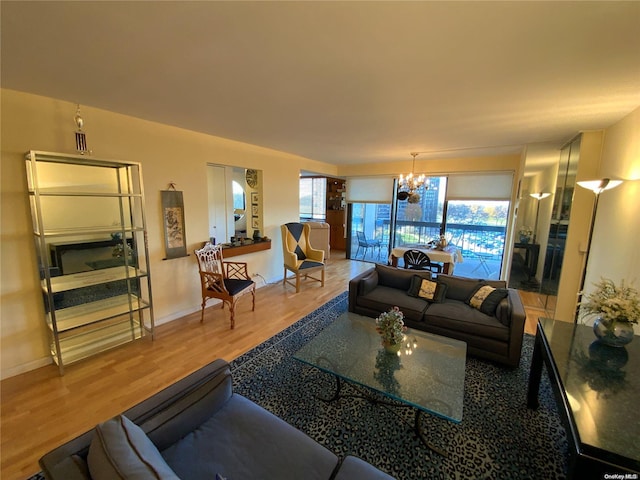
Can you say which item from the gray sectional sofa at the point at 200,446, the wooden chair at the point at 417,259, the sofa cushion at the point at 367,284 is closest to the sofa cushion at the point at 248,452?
the gray sectional sofa at the point at 200,446

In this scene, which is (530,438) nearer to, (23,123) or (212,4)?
(212,4)

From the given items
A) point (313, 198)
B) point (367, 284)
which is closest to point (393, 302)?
point (367, 284)

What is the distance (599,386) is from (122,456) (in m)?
2.14

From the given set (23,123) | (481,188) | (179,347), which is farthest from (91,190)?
(481,188)

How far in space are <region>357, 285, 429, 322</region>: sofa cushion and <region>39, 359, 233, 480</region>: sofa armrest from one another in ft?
6.74

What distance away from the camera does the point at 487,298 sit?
2.82 meters

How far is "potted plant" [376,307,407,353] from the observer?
6.66ft

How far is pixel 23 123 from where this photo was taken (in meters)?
2.22

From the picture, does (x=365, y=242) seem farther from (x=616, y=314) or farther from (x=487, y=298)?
(x=616, y=314)

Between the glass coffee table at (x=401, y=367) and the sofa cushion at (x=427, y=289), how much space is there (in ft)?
2.75

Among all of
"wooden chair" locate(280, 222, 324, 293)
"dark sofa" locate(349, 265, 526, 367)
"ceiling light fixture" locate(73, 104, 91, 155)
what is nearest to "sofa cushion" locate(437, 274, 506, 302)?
"dark sofa" locate(349, 265, 526, 367)

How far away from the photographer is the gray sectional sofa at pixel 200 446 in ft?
2.92

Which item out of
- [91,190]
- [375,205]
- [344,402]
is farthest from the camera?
[375,205]

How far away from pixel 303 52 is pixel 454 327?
109 inches
